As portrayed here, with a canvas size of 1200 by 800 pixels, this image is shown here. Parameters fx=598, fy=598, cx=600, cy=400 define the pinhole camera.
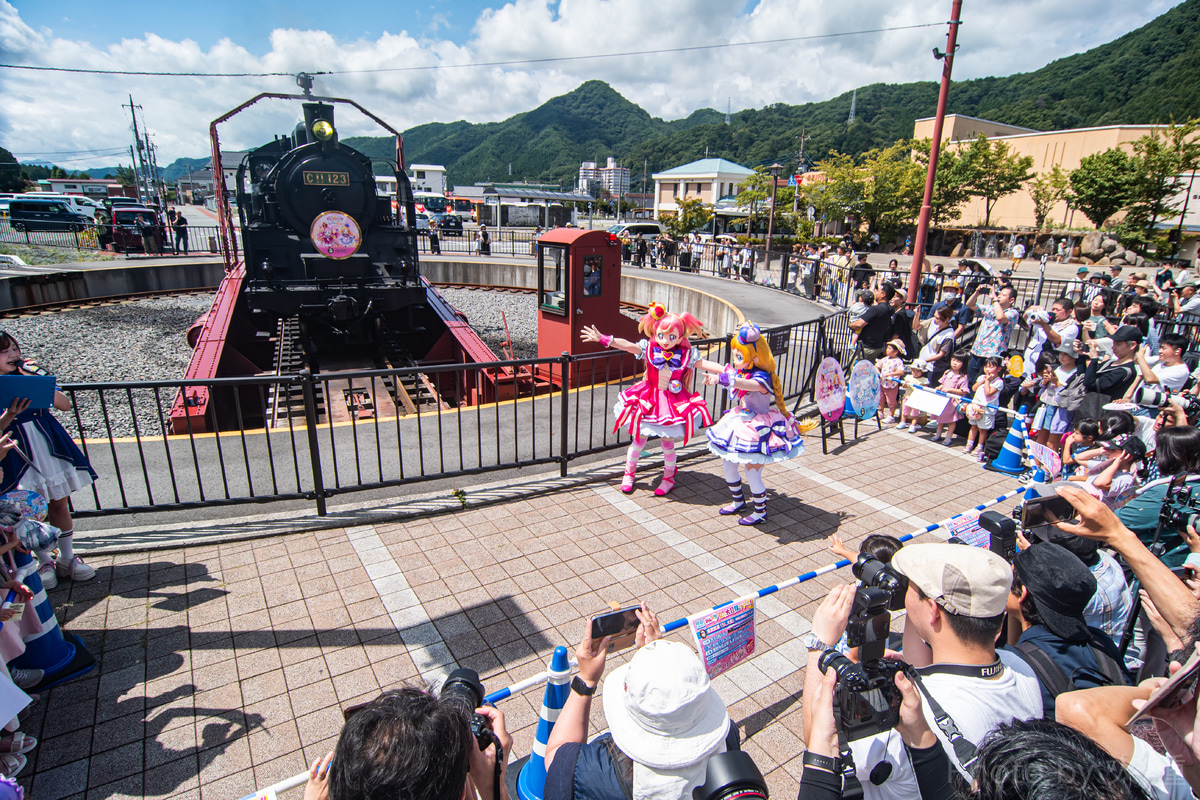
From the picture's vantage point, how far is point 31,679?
3131 millimetres

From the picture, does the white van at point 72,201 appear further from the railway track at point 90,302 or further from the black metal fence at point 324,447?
the black metal fence at point 324,447

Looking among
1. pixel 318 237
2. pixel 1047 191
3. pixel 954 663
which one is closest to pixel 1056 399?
pixel 954 663

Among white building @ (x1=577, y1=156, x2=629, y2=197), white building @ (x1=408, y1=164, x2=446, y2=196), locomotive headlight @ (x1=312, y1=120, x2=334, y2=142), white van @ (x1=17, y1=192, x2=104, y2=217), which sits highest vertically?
white building @ (x1=577, y1=156, x2=629, y2=197)

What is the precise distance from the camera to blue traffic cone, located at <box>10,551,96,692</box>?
3.15m

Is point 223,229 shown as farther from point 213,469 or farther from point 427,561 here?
point 427,561

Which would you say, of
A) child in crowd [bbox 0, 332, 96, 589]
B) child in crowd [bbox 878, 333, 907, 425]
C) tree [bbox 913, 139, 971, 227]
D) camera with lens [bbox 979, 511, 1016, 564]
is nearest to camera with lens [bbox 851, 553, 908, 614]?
camera with lens [bbox 979, 511, 1016, 564]

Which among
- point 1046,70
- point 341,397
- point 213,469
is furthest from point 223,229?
point 1046,70

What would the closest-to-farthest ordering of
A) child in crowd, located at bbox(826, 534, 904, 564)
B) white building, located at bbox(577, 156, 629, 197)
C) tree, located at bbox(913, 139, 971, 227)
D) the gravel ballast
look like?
1. child in crowd, located at bbox(826, 534, 904, 564)
2. the gravel ballast
3. tree, located at bbox(913, 139, 971, 227)
4. white building, located at bbox(577, 156, 629, 197)

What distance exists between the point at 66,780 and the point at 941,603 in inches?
147

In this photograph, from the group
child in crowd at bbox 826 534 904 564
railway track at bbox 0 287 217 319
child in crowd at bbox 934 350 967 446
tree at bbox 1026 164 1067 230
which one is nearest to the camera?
child in crowd at bbox 826 534 904 564

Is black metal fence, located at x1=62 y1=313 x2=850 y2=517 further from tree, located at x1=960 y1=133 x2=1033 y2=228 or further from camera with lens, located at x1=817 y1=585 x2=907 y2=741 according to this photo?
tree, located at x1=960 y1=133 x2=1033 y2=228

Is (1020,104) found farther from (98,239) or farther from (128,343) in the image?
(128,343)

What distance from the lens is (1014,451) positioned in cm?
647

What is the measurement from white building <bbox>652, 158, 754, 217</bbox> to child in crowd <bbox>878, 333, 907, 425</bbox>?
66048 millimetres
